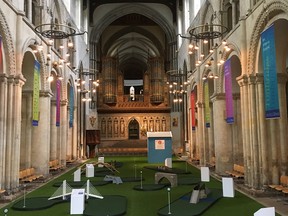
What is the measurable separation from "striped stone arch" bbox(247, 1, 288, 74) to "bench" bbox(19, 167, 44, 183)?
10.4m

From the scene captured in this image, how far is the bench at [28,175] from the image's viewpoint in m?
15.0

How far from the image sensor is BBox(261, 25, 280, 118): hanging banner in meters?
10.4

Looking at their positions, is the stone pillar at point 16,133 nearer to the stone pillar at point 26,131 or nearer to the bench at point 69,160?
the stone pillar at point 26,131

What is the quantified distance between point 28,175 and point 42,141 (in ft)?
6.81

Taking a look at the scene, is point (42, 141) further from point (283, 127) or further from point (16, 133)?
point (283, 127)

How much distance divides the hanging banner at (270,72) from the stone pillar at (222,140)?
21.8ft

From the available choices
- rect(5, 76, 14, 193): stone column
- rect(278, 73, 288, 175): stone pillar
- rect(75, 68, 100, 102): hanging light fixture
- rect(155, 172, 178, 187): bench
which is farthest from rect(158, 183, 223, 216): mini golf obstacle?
rect(75, 68, 100, 102): hanging light fixture

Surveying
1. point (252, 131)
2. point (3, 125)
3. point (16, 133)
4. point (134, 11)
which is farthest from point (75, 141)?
point (252, 131)

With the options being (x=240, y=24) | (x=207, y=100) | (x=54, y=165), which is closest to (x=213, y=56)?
(x=207, y=100)

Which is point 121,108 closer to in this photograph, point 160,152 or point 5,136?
point 160,152

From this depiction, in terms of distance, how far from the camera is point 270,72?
1062 cm

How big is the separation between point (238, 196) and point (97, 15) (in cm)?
2791

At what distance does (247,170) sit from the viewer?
13148 millimetres

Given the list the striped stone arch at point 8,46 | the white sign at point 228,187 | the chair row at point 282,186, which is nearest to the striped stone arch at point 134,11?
the striped stone arch at point 8,46
